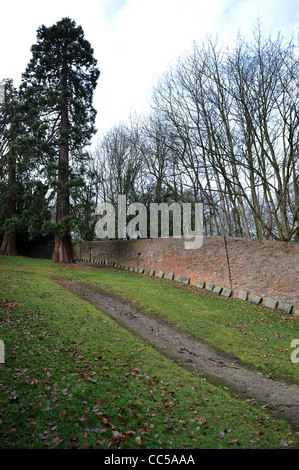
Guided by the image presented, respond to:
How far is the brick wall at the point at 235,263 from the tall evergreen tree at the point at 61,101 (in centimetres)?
703

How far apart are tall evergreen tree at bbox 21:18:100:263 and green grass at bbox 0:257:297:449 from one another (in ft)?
47.0

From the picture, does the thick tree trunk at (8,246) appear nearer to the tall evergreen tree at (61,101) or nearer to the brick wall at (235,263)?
the tall evergreen tree at (61,101)

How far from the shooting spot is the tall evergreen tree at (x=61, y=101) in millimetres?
Result: 21234

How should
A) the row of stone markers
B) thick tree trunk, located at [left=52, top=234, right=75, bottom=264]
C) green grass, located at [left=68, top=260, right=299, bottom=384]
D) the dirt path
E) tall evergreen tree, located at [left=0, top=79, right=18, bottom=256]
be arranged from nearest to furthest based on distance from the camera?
the dirt path
green grass, located at [left=68, top=260, right=299, bottom=384]
the row of stone markers
thick tree trunk, located at [left=52, top=234, right=75, bottom=264]
tall evergreen tree, located at [left=0, top=79, right=18, bottom=256]

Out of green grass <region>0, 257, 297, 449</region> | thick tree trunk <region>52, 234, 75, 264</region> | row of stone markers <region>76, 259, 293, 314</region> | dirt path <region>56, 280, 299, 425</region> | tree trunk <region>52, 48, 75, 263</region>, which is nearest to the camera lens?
green grass <region>0, 257, 297, 449</region>

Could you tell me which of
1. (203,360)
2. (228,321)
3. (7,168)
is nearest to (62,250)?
(7,168)

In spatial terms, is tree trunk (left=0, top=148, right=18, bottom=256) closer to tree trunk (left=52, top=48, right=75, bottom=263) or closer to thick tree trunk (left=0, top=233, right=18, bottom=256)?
thick tree trunk (left=0, top=233, right=18, bottom=256)

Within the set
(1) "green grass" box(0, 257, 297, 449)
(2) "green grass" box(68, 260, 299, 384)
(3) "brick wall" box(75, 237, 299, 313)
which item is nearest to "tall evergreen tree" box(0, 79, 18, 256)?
(3) "brick wall" box(75, 237, 299, 313)

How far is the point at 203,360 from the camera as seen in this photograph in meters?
7.29

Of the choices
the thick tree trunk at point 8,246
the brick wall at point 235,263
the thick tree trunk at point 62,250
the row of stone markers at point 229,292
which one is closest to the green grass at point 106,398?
the row of stone markers at point 229,292

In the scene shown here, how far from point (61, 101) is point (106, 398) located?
2135 cm

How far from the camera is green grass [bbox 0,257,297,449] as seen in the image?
3.96m

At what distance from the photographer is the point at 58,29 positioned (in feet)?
71.9
